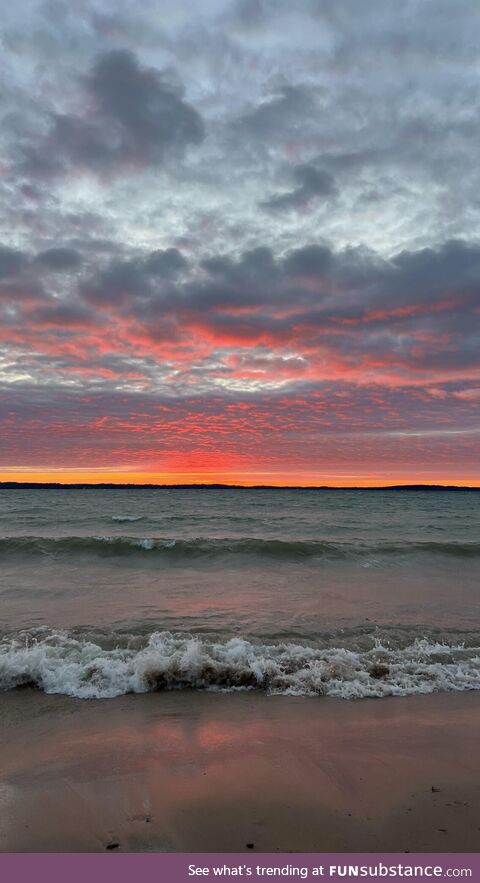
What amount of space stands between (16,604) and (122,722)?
21.5 ft

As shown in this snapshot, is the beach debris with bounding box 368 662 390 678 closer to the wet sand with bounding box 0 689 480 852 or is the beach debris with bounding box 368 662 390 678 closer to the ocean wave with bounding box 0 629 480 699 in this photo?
the ocean wave with bounding box 0 629 480 699

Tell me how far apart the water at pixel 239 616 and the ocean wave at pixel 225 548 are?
3.2 inches

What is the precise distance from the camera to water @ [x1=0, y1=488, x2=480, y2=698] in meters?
6.62

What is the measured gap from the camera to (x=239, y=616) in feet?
32.4

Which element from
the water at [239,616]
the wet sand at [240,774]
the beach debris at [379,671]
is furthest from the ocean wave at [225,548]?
the wet sand at [240,774]

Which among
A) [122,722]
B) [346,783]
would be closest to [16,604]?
[122,722]

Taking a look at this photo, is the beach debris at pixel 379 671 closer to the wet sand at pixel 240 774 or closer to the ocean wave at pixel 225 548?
the wet sand at pixel 240 774

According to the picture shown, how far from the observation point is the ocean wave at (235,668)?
6.37 metres

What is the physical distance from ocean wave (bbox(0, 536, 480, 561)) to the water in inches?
3.2
